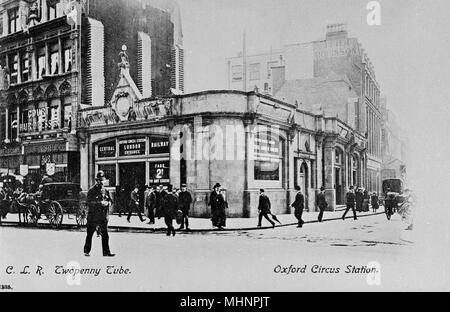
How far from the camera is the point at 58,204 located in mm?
9242

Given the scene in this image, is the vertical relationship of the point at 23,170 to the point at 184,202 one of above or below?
above

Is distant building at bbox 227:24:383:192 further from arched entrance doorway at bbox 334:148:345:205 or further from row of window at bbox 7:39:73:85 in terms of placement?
row of window at bbox 7:39:73:85

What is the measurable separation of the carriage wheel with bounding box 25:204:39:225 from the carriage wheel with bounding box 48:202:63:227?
256 millimetres

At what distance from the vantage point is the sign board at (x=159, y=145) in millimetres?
8992

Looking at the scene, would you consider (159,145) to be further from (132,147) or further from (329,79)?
(329,79)

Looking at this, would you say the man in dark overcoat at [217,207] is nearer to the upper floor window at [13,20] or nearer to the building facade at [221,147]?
the building facade at [221,147]

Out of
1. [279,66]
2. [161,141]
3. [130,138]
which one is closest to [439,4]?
[279,66]

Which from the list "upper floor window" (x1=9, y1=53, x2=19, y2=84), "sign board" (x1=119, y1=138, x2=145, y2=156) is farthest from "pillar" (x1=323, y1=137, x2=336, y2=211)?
"upper floor window" (x1=9, y1=53, x2=19, y2=84)

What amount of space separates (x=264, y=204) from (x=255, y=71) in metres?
2.31

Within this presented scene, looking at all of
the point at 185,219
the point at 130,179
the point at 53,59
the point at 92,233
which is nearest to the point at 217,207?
the point at 185,219

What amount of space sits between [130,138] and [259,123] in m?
2.56

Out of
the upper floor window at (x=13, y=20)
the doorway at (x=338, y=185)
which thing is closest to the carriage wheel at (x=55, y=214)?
the upper floor window at (x=13, y=20)

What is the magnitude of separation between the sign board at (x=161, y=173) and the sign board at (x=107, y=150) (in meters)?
0.98
